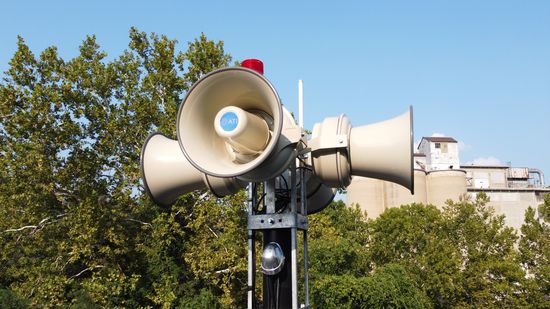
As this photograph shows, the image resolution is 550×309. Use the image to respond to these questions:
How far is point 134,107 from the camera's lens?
13602 mm

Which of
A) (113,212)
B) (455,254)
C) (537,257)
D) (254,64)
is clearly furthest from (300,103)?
(537,257)

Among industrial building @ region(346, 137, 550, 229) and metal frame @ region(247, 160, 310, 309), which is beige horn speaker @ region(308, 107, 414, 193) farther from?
industrial building @ region(346, 137, 550, 229)

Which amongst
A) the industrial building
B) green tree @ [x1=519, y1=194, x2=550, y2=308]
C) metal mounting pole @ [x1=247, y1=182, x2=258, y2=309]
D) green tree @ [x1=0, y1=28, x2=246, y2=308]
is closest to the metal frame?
metal mounting pole @ [x1=247, y1=182, x2=258, y2=309]

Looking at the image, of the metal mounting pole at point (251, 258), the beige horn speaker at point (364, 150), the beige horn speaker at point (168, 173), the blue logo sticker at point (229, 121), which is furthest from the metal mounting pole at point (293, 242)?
the blue logo sticker at point (229, 121)

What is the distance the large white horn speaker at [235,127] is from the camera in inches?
151

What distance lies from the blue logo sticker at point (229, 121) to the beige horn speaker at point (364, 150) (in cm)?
78

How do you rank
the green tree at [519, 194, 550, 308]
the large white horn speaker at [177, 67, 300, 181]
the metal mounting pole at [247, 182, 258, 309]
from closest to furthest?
the large white horn speaker at [177, 67, 300, 181] < the metal mounting pole at [247, 182, 258, 309] < the green tree at [519, 194, 550, 308]

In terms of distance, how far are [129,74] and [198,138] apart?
11189 mm

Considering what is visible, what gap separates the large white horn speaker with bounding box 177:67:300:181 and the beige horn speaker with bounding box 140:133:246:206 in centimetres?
51

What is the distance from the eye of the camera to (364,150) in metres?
4.10

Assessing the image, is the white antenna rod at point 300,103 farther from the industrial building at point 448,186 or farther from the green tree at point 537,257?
the industrial building at point 448,186

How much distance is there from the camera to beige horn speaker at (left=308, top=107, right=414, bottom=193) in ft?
13.2

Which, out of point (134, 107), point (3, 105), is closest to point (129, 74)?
point (134, 107)

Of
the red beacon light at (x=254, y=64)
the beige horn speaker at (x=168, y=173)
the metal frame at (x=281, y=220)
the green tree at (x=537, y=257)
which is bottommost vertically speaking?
the green tree at (x=537, y=257)
